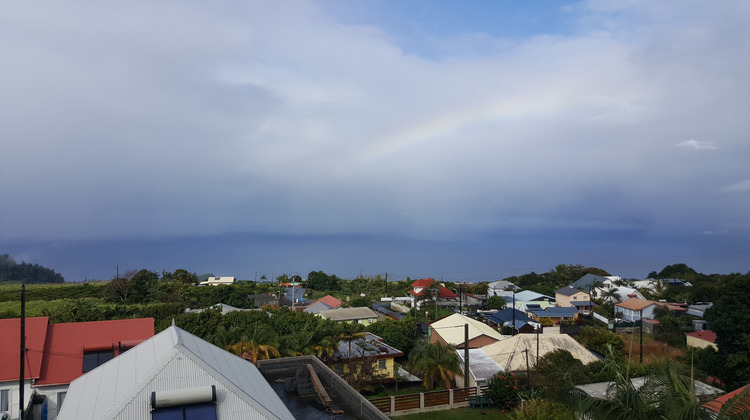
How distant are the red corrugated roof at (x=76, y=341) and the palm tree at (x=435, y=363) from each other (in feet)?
56.2

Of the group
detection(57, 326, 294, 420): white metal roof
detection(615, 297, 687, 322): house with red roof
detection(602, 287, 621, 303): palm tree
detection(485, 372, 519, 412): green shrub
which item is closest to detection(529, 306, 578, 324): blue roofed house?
detection(615, 297, 687, 322): house with red roof

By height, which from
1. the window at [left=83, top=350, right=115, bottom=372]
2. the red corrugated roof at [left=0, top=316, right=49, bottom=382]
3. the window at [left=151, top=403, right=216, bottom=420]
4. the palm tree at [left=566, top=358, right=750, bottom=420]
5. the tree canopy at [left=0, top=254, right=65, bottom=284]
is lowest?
the tree canopy at [left=0, top=254, right=65, bottom=284]

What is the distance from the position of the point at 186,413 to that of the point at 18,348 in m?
21.5

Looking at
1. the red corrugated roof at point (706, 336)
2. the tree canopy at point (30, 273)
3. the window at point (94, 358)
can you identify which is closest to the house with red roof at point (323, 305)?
the window at point (94, 358)

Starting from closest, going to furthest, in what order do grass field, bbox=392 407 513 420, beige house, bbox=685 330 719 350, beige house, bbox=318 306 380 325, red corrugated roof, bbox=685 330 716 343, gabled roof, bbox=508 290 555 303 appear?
grass field, bbox=392 407 513 420, red corrugated roof, bbox=685 330 716 343, beige house, bbox=685 330 719 350, beige house, bbox=318 306 380 325, gabled roof, bbox=508 290 555 303

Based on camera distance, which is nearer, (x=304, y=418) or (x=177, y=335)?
(x=177, y=335)

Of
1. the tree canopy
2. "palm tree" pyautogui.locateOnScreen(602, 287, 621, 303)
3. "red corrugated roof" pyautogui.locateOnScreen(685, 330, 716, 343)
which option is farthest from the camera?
the tree canopy

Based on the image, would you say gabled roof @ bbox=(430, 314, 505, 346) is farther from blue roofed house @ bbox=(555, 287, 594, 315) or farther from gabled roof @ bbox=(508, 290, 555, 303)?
blue roofed house @ bbox=(555, 287, 594, 315)

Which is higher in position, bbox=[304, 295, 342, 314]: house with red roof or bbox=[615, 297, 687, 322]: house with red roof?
bbox=[304, 295, 342, 314]: house with red roof

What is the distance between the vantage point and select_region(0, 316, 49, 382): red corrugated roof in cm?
2250

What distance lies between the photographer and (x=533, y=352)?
1446 inches

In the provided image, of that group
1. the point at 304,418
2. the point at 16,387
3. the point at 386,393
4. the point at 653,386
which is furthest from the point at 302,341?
the point at 653,386

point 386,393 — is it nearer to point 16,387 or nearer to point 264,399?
point 16,387

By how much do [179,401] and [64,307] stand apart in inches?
1792
